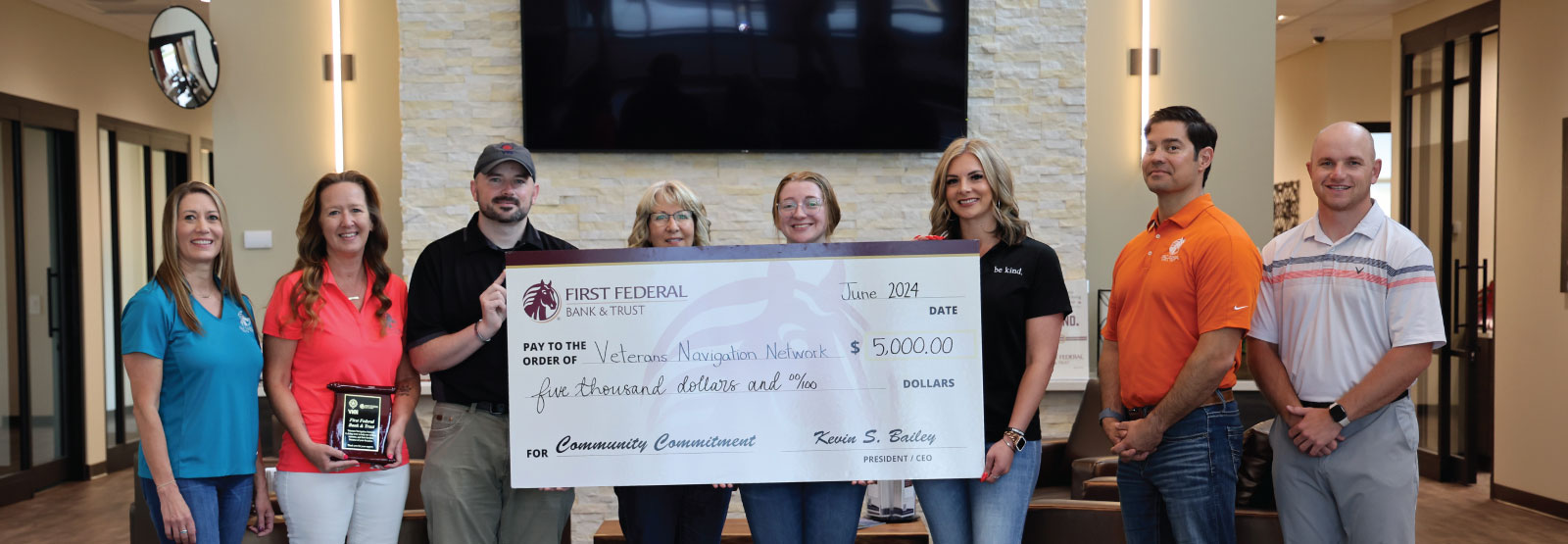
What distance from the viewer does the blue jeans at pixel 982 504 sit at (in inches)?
91.4

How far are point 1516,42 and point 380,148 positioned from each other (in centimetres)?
619

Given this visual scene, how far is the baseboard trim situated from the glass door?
42cm

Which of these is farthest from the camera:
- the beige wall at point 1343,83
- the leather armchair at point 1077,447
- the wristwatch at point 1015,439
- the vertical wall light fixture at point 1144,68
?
the beige wall at point 1343,83

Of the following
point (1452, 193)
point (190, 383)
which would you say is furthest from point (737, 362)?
point (1452, 193)

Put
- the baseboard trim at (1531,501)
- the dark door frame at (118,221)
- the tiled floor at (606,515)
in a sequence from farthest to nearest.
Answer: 1. the dark door frame at (118,221)
2. the baseboard trim at (1531,501)
3. the tiled floor at (606,515)

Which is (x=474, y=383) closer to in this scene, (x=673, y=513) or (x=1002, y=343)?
(x=673, y=513)

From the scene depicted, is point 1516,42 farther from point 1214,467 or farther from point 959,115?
point 1214,467

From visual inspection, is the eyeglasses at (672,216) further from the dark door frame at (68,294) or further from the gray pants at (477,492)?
the dark door frame at (68,294)

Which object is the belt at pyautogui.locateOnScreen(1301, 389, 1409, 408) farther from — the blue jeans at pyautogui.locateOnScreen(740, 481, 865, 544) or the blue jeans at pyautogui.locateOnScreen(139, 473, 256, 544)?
the blue jeans at pyautogui.locateOnScreen(139, 473, 256, 544)

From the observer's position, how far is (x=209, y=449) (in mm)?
2418

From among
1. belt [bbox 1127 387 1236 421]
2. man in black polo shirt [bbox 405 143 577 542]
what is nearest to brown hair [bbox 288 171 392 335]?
man in black polo shirt [bbox 405 143 577 542]

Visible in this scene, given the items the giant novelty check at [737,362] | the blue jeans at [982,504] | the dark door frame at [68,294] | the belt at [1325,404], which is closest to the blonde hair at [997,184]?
the giant novelty check at [737,362]

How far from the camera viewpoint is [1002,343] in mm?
2363

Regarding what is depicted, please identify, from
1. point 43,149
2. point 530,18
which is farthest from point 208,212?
point 43,149
